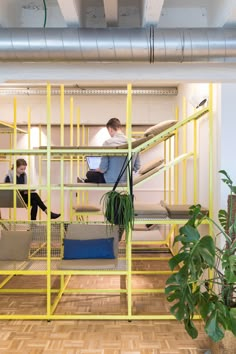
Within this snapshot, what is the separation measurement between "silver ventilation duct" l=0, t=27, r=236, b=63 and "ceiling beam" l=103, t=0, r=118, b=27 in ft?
0.36

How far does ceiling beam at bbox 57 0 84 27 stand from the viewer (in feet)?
8.47

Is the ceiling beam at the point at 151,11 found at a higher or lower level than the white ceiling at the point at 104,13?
lower

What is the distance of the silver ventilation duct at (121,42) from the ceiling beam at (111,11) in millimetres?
110

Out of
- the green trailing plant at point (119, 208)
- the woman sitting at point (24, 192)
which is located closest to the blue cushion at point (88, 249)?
the green trailing plant at point (119, 208)

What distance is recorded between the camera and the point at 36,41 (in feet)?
9.21

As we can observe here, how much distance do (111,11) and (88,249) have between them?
2.34 metres

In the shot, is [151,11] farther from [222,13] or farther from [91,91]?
[91,91]

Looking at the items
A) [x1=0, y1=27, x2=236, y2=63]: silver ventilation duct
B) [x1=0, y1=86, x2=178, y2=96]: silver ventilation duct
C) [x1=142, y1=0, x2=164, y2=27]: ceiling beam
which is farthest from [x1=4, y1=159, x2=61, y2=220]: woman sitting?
[x1=142, y1=0, x2=164, y2=27]: ceiling beam

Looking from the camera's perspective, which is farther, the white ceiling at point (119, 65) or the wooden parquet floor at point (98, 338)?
the white ceiling at point (119, 65)

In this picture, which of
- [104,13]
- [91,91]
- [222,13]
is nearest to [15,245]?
[104,13]

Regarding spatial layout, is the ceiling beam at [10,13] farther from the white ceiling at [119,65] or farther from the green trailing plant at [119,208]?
the green trailing plant at [119,208]

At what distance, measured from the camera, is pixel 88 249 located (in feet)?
12.5

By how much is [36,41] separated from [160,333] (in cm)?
271

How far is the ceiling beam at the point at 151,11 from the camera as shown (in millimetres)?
2548
